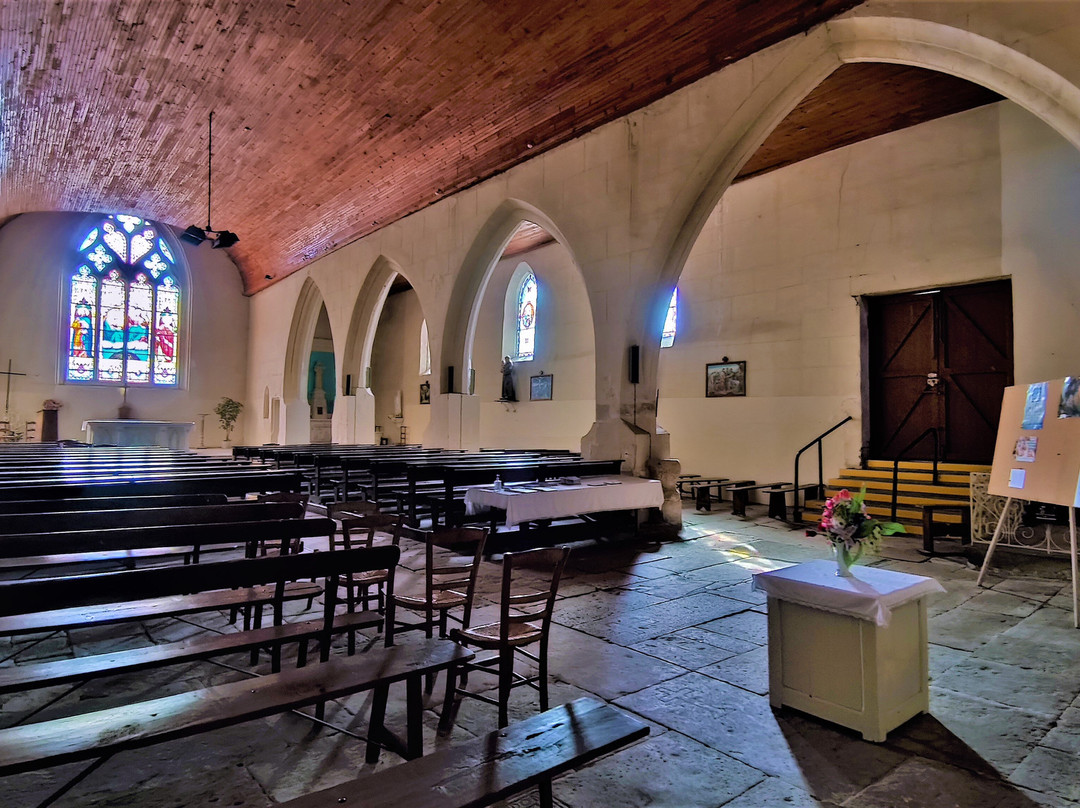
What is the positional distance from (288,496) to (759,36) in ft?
17.9

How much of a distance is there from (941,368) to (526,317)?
25.8 feet

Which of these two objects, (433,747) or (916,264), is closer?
(433,747)

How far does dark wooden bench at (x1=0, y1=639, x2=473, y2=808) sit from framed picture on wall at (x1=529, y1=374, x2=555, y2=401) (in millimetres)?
10730

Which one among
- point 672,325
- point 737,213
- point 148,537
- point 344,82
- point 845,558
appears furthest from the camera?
point 672,325

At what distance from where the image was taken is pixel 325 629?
7.66 feet

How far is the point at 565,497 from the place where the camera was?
5.47 meters

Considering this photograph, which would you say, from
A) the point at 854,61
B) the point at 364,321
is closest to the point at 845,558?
the point at 854,61

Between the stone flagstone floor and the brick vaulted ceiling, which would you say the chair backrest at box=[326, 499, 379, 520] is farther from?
the brick vaulted ceiling

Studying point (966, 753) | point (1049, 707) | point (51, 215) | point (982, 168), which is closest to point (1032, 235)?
point (982, 168)

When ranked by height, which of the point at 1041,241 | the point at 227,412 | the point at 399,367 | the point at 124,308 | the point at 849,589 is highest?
the point at 124,308

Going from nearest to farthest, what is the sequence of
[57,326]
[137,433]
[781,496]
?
[781,496] < [137,433] < [57,326]

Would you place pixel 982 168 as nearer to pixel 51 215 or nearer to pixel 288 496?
pixel 288 496

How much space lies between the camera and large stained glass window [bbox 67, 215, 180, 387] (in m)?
15.5

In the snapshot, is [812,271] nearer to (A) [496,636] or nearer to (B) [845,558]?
(B) [845,558]
